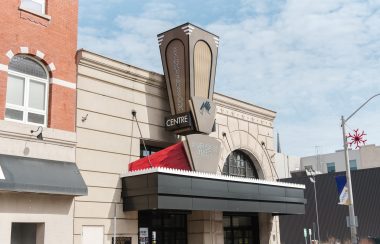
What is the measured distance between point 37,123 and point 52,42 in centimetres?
302

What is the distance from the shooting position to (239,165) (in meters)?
24.6

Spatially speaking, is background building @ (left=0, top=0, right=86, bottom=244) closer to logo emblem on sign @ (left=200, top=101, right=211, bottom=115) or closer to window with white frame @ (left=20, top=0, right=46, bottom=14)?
window with white frame @ (left=20, top=0, right=46, bottom=14)

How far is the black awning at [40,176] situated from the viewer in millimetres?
13548

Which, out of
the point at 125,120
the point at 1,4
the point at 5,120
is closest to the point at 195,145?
the point at 125,120

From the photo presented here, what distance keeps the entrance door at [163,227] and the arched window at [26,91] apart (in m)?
5.93

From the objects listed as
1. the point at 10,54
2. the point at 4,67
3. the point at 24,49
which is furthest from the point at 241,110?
the point at 4,67

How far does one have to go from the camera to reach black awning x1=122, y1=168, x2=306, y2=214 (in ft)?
53.3

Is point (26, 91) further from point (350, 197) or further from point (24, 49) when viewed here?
point (350, 197)

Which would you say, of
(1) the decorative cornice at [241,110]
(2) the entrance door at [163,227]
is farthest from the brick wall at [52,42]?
(1) the decorative cornice at [241,110]

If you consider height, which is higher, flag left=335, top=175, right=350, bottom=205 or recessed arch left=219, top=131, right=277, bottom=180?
recessed arch left=219, top=131, right=277, bottom=180

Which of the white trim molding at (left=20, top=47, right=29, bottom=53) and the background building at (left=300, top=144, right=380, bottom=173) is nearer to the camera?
the white trim molding at (left=20, top=47, right=29, bottom=53)

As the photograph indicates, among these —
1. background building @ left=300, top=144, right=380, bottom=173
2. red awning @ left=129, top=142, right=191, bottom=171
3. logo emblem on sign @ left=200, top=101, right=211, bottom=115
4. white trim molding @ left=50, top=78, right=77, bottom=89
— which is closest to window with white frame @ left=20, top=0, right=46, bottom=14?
white trim molding @ left=50, top=78, right=77, bottom=89

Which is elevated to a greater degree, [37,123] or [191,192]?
[37,123]

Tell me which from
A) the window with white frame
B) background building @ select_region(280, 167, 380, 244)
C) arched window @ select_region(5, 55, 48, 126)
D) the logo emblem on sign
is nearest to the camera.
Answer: arched window @ select_region(5, 55, 48, 126)
